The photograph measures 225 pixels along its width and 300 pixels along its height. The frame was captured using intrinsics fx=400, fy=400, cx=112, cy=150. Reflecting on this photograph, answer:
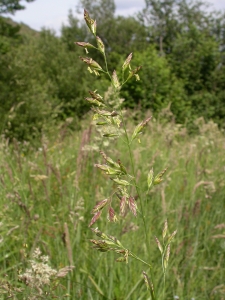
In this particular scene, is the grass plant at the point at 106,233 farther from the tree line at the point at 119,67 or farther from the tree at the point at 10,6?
the tree at the point at 10,6

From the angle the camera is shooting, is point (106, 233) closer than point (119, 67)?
Yes

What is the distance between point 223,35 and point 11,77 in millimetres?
30239

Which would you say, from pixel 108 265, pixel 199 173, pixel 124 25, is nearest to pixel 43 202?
pixel 108 265

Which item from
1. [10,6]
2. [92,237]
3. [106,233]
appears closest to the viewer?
[106,233]

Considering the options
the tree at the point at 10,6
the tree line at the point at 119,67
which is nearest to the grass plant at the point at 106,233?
the tree line at the point at 119,67

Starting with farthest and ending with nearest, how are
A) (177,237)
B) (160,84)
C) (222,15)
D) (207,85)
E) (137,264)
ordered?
(222,15)
(207,85)
(160,84)
(177,237)
(137,264)

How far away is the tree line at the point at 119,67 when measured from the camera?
9.49 metres

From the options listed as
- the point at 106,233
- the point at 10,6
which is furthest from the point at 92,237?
the point at 10,6

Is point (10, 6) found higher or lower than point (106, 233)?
higher

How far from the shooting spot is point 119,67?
22828 millimetres

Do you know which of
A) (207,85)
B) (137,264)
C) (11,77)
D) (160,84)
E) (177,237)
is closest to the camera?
(137,264)

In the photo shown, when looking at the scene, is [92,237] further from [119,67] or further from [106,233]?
[119,67]

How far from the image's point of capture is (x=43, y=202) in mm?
2969

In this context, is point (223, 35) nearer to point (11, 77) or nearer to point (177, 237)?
point (11, 77)
